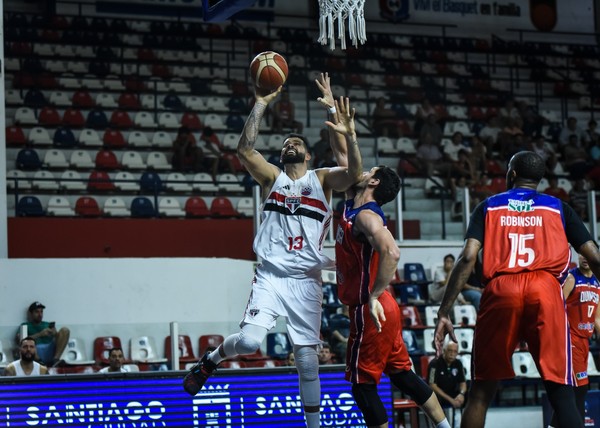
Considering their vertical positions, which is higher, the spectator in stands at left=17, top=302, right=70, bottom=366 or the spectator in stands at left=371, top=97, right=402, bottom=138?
the spectator in stands at left=371, top=97, right=402, bottom=138

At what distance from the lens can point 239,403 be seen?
867cm

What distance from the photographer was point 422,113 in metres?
22.2

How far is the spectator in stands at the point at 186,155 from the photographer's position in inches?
748

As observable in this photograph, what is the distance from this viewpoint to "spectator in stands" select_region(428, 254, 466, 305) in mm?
15922

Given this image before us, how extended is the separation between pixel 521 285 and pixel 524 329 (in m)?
0.27

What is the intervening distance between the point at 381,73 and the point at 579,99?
4.86m

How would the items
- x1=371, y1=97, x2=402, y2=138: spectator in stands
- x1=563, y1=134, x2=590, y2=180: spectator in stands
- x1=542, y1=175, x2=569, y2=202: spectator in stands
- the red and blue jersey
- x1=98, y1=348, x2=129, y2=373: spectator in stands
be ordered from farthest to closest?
x1=371, y1=97, x2=402, y2=138: spectator in stands < x1=563, y1=134, x2=590, y2=180: spectator in stands < x1=542, y1=175, x2=569, y2=202: spectator in stands < x1=98, y1=348, x2=129, y2=373: spectator in stands < the red and blue jersey

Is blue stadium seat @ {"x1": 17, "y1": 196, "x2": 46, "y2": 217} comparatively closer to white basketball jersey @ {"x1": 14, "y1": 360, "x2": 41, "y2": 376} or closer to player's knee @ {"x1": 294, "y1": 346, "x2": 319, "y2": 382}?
white basketball jersey @ {"x1": 14, "y1": 360, "x2": 41, "y2": 376}

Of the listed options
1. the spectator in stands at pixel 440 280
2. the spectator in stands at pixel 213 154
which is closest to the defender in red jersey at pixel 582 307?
the spectator in stands at pixel 440 280

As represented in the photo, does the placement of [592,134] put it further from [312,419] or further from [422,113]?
[312,419]

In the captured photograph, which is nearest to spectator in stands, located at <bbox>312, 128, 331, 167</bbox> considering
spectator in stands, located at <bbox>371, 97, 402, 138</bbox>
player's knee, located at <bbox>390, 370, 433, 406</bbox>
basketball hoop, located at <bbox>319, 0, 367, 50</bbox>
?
spectator in stands, located at <bbox>371, 97, 402, 138</bbox>

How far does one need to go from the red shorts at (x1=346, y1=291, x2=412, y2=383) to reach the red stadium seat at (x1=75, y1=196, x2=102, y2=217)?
9760 millimetres

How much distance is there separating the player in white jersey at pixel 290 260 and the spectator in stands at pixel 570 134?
15412 millimetres

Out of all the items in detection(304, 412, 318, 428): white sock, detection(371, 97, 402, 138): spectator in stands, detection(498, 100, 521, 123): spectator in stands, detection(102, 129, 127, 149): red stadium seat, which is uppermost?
detection(498, 100, 521, 123): spectator in stands
